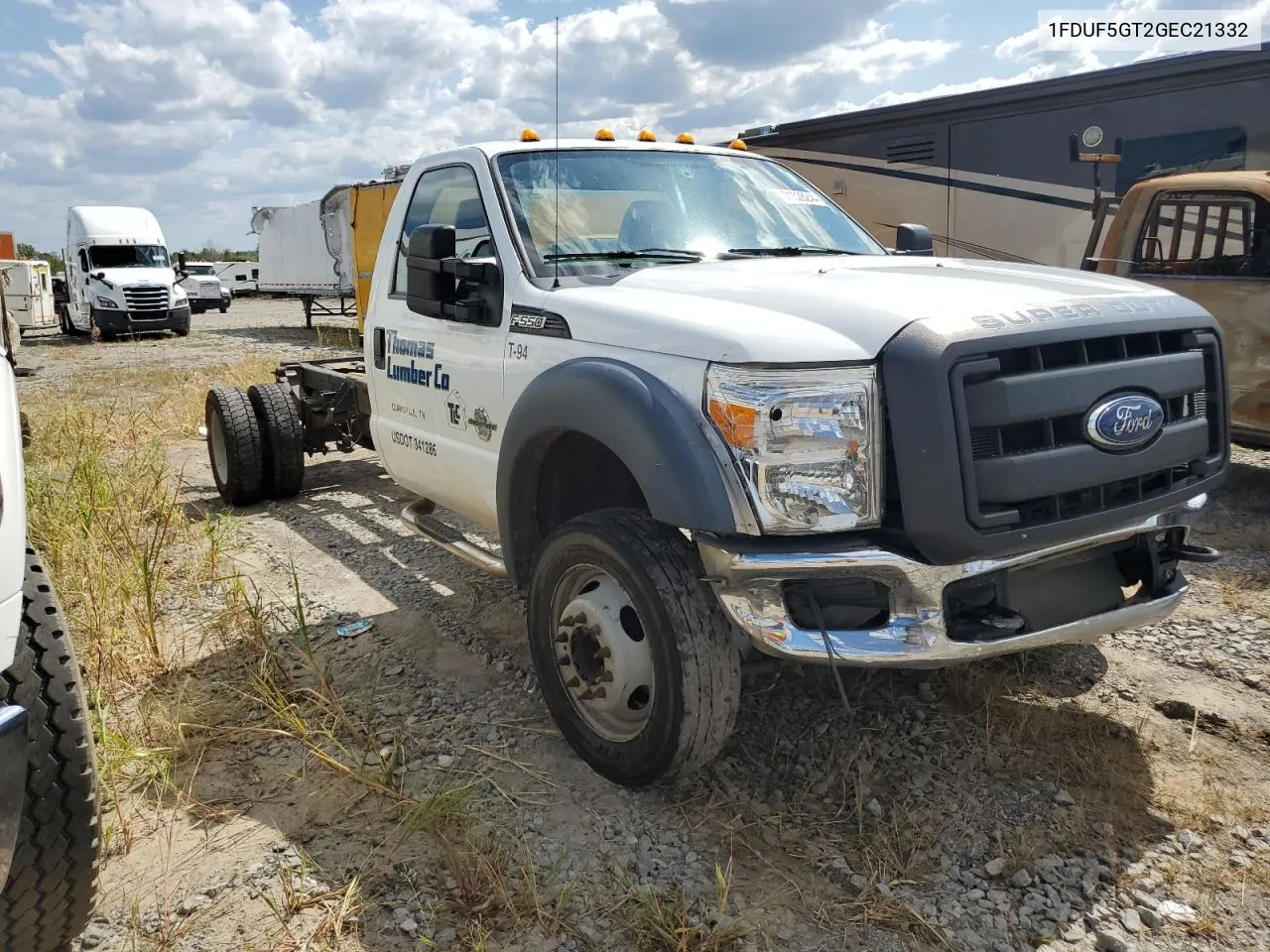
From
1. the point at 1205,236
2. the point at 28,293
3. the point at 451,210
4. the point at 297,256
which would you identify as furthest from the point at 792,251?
the point at 28,293

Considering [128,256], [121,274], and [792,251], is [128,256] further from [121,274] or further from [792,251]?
[792,251]

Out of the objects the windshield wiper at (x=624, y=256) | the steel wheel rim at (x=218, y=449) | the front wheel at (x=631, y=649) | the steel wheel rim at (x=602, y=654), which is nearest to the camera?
the front wheel at (x=631, y=649)

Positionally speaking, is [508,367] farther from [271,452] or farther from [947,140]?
[947,140]

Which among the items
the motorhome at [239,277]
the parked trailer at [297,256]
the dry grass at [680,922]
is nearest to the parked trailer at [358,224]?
the parked trailer at [297,256]

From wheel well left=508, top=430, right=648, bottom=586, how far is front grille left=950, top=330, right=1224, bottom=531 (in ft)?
4.19

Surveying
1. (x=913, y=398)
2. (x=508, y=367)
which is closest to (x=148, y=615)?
(x=508, y=367)

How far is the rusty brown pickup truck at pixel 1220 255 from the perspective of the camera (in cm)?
594

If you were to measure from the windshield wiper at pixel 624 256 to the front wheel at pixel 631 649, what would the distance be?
1.06 m

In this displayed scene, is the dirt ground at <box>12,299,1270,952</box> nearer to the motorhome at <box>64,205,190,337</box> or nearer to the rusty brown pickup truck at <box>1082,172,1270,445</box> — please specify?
the rusty brown pickup truck at <box>1082,172,1270,445</box>

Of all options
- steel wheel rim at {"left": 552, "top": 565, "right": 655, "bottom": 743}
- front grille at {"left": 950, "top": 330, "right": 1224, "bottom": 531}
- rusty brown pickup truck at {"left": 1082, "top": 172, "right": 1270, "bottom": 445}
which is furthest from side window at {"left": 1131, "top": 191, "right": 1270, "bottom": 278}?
steel wheel rim at {"left": 552, "top": 565, "right": 655, "bottom": 743}

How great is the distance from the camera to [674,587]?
9.08 feet

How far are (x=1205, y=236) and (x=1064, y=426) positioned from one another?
465 cm

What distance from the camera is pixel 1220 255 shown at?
6.17 meters

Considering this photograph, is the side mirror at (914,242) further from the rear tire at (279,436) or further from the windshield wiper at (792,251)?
the rear tire at (279,436)
